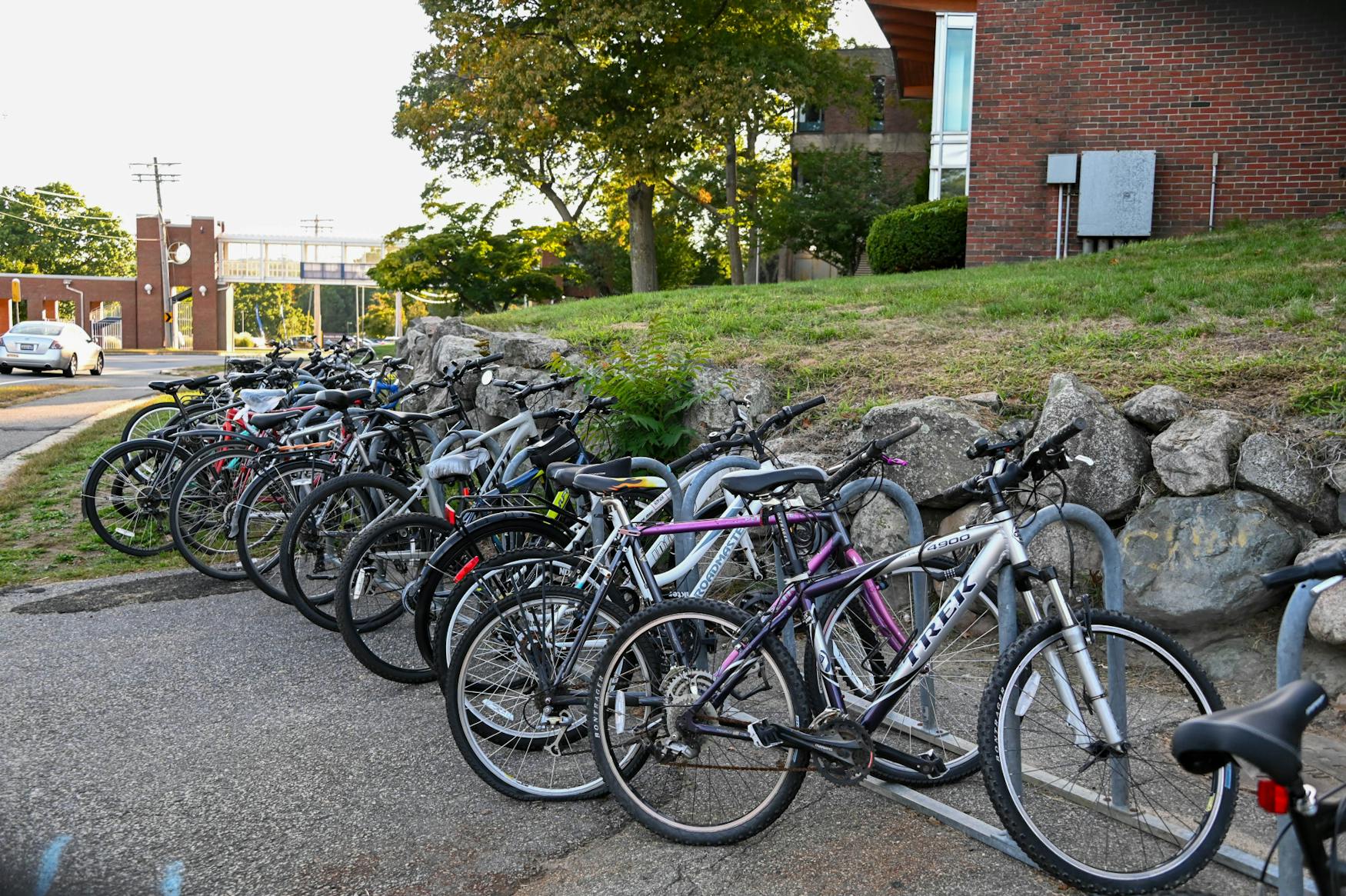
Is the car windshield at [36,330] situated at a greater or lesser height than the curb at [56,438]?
greater

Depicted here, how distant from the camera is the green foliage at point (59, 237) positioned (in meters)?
74.8

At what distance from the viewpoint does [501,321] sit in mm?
13680

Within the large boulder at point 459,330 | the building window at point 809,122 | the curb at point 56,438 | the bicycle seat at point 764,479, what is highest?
the building window at point 809,122

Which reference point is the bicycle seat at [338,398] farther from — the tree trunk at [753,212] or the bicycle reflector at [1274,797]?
the tree trunk at [753,212]

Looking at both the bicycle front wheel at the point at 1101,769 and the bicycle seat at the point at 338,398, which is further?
the bicycle seat at the point at 338,398

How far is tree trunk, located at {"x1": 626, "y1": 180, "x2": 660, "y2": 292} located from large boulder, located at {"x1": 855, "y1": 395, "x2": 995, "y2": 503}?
814 inches

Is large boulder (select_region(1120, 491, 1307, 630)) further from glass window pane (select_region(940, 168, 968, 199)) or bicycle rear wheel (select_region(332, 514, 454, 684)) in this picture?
glass window pane (select_region(940, 168, 968, 199))

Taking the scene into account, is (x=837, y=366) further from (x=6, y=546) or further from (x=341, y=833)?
(x=6, y=546)

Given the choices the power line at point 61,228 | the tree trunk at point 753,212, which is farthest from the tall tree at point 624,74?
the power line at point 61,228

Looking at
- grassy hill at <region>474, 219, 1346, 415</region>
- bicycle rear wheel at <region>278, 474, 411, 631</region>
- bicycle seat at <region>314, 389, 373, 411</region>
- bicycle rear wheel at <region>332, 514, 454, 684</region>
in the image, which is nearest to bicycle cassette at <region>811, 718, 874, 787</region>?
bicycle rear wheel at <region>332, 514, 454, 684</region>

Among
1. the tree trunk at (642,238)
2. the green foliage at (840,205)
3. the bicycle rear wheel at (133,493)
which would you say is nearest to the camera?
the bicycle rear wheel at (133,493)

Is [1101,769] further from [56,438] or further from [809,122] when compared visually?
[809,122]

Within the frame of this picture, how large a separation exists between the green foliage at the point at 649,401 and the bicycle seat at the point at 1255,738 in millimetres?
4617

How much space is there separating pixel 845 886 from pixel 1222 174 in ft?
45.4
